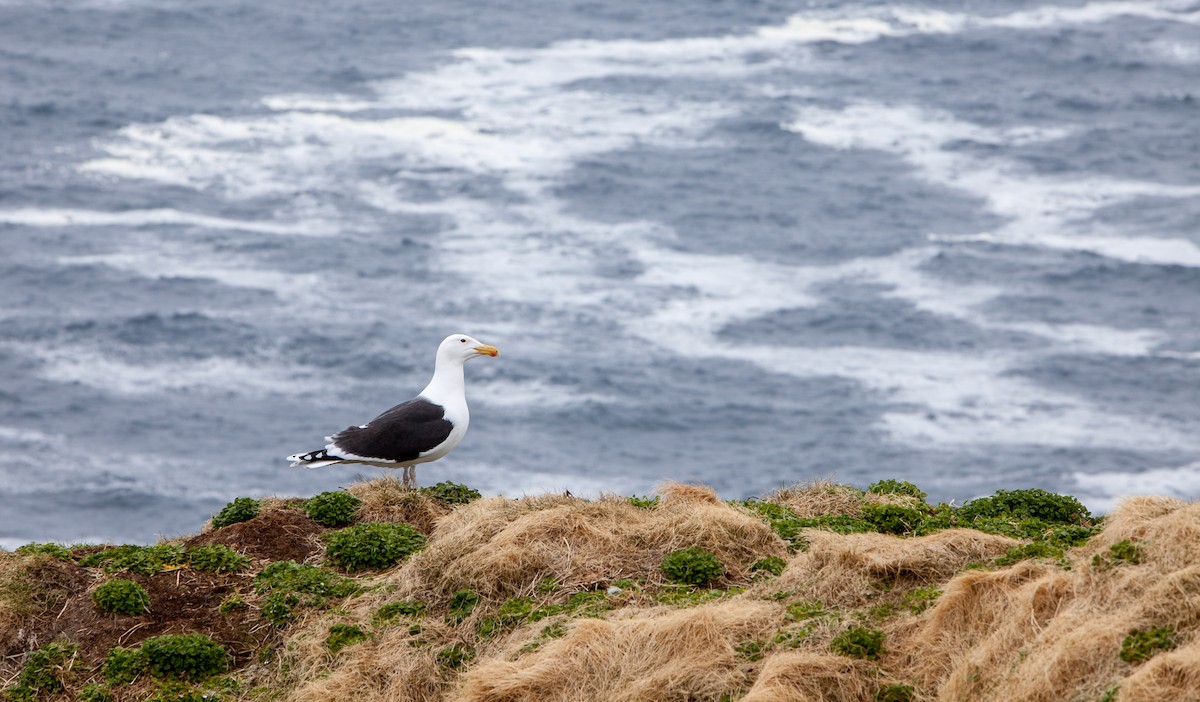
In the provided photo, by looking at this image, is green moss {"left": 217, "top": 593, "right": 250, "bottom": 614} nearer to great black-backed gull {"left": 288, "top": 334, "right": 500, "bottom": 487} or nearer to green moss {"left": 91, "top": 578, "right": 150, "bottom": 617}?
green moss {"left": 91, "top": 578, "right": 150, "bottom": 617}

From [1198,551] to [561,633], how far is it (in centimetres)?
499

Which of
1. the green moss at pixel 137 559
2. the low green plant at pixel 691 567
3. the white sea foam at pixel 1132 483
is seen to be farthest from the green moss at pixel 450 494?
the white sea foam at pixel 1132 483

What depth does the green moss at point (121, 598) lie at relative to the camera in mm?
12617

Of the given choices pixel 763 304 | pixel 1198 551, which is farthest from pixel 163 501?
pixel 1198 551

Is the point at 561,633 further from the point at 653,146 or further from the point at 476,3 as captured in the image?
the point at 476,3

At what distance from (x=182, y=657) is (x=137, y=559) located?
5.41ft

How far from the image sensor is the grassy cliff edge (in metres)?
10.1

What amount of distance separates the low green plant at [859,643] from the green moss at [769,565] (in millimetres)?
1894

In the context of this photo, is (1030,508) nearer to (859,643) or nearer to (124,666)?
(859,643)

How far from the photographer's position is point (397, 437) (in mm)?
16297

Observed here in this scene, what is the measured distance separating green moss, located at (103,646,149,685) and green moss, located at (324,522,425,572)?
219cm

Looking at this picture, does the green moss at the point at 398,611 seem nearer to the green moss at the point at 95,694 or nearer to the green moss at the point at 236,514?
the green moss at the point at 95,694

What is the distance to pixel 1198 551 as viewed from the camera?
9.90 meters

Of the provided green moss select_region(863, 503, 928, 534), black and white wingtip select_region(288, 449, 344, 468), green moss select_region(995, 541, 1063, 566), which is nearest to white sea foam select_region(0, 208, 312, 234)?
black and white wingtip select_region(288, 449, 344, 468)
